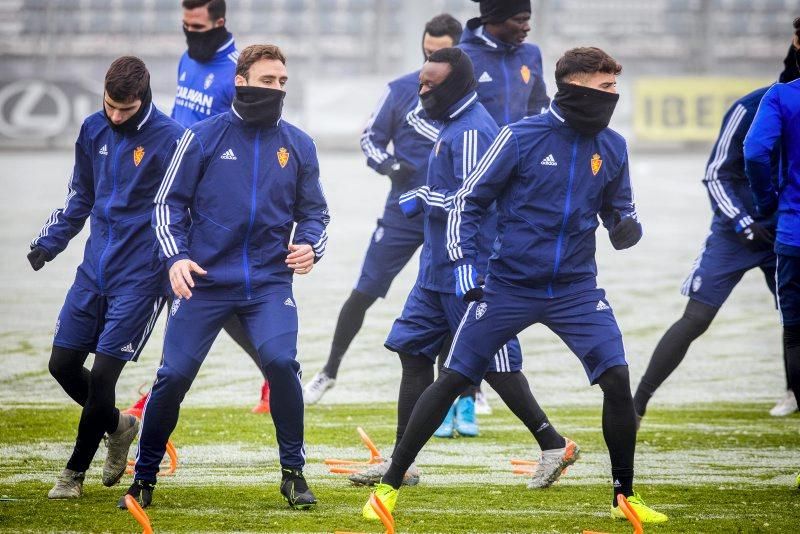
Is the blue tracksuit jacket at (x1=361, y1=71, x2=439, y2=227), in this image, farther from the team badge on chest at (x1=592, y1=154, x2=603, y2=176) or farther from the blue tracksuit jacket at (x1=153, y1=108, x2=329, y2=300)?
the team badge on chest at (x1=592, y1=154, x2=603, y2=176)

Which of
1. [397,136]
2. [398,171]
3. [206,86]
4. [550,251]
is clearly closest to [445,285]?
[550,251]

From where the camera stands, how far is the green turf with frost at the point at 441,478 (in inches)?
221

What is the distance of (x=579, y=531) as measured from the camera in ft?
17.9

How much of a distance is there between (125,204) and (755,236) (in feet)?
11.6

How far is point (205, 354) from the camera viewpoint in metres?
5.84

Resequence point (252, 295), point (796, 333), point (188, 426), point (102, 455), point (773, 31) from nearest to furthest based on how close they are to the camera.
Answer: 1. point (252, 295)
2. point (796, 333)
3. point (102, 455)
4. point (188, 426)
5. point (773, 31)

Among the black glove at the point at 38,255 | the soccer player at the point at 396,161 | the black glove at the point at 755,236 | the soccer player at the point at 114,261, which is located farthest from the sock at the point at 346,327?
the black glove at the point at 38,255

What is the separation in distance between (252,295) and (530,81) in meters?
3.07

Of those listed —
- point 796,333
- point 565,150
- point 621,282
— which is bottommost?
point 621,282

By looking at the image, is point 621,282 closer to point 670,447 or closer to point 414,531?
point 670,447

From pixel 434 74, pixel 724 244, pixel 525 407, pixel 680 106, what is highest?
pixel 434 74

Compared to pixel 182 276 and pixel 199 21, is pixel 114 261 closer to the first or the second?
pixel 182 276

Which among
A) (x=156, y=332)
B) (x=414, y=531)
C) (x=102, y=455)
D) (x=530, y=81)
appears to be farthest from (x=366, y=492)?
(x=156, y=332)

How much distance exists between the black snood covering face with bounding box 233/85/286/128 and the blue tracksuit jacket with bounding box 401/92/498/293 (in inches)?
38.6
